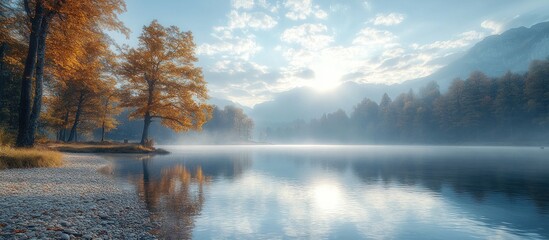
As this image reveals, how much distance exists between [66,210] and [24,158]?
9.43 metres

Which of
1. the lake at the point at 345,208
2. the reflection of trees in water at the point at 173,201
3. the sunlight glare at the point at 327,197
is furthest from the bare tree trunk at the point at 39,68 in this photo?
the sunlight glare at the point at 327,197

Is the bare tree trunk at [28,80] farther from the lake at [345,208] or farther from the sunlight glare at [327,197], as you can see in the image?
the sunlight glare at [327,197]

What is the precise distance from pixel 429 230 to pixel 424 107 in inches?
3615

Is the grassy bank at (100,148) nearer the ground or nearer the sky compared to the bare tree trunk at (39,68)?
nearer the ground

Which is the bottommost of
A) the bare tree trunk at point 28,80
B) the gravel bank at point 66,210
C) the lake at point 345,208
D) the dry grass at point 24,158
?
the lake at point 345,208

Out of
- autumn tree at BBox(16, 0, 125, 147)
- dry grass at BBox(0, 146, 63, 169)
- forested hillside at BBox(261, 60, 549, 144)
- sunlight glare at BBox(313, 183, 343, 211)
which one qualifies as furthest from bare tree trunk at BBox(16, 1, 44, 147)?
forested hillside at BBox(261, 60, 549, 144)

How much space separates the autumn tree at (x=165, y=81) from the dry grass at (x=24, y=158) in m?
17.3

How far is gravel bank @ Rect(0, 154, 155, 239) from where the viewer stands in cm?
590

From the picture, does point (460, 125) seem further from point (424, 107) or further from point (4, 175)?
point (4, 175)

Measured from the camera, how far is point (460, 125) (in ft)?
253

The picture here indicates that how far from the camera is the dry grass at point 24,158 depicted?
13649 mm

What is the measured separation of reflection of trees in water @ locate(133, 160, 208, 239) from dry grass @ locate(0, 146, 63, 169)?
4873mm

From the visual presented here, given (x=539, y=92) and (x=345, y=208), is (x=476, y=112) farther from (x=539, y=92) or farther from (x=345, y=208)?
(x=345, y=208)

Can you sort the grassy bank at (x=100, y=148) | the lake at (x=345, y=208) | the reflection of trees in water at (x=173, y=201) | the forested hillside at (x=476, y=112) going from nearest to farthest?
the reflection of trees in water at (x=173, y=201) → the lake at (x=345, y=208) → the grassy bank at (x=100, y=148) → the forested hillside at (x=476, y=112)
